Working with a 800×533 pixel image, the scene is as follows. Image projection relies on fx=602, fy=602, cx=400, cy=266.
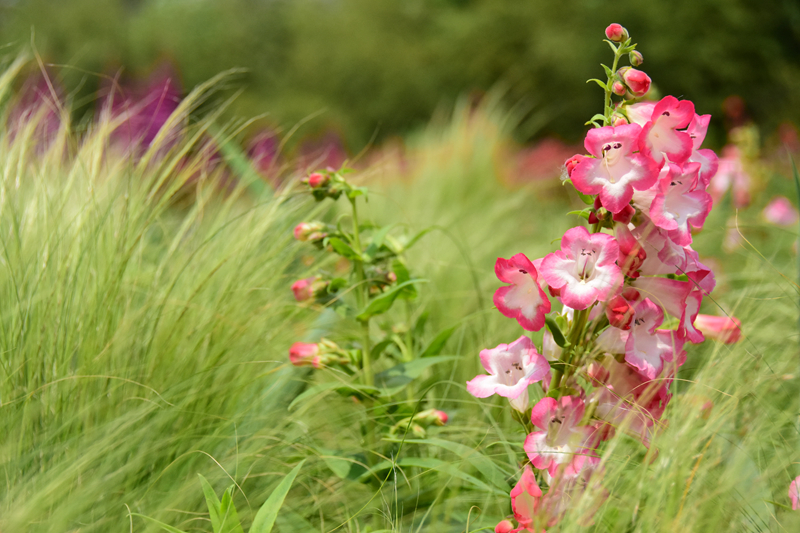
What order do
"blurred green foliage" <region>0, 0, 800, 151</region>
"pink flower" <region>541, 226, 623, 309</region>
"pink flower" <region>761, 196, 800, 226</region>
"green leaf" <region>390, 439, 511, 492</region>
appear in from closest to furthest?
"pink flower" <region>541, 226, 623, 309</region>
"green leaf" <region>390, 439, 511, 492</region>
"pink flower" <region>761, 196, 800, 226</region>
"blurred green foliage" <region>0, 0, 800, 151</region>

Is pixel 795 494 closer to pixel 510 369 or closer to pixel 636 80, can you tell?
pixel 510 369

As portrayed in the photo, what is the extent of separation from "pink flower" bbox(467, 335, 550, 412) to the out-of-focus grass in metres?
0.09

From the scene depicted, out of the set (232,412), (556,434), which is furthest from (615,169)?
(232,412)

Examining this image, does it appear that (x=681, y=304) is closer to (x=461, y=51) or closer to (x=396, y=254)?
(x=396, y=254)

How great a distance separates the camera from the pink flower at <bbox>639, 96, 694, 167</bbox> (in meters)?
0.59

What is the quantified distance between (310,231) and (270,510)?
403mm

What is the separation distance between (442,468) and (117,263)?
23.7 inches

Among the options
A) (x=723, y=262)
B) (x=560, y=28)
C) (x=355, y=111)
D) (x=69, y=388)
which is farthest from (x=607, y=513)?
(x=355, y=111)

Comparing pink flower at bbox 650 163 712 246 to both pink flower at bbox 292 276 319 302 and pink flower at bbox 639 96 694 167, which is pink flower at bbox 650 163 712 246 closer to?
pink flower at bbox 639 96 694 167

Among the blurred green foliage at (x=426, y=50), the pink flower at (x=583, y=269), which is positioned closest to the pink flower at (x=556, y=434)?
the pink flower at (x=583, y=269)

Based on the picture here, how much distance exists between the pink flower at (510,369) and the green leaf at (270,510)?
215 mm

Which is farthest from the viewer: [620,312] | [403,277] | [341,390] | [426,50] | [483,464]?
[426,50]

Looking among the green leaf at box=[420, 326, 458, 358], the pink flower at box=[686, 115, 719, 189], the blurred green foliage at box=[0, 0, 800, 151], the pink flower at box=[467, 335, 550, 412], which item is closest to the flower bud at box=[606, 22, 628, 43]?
the pink flower at box=[686, 115, 719, 189]

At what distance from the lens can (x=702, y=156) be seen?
676mm
